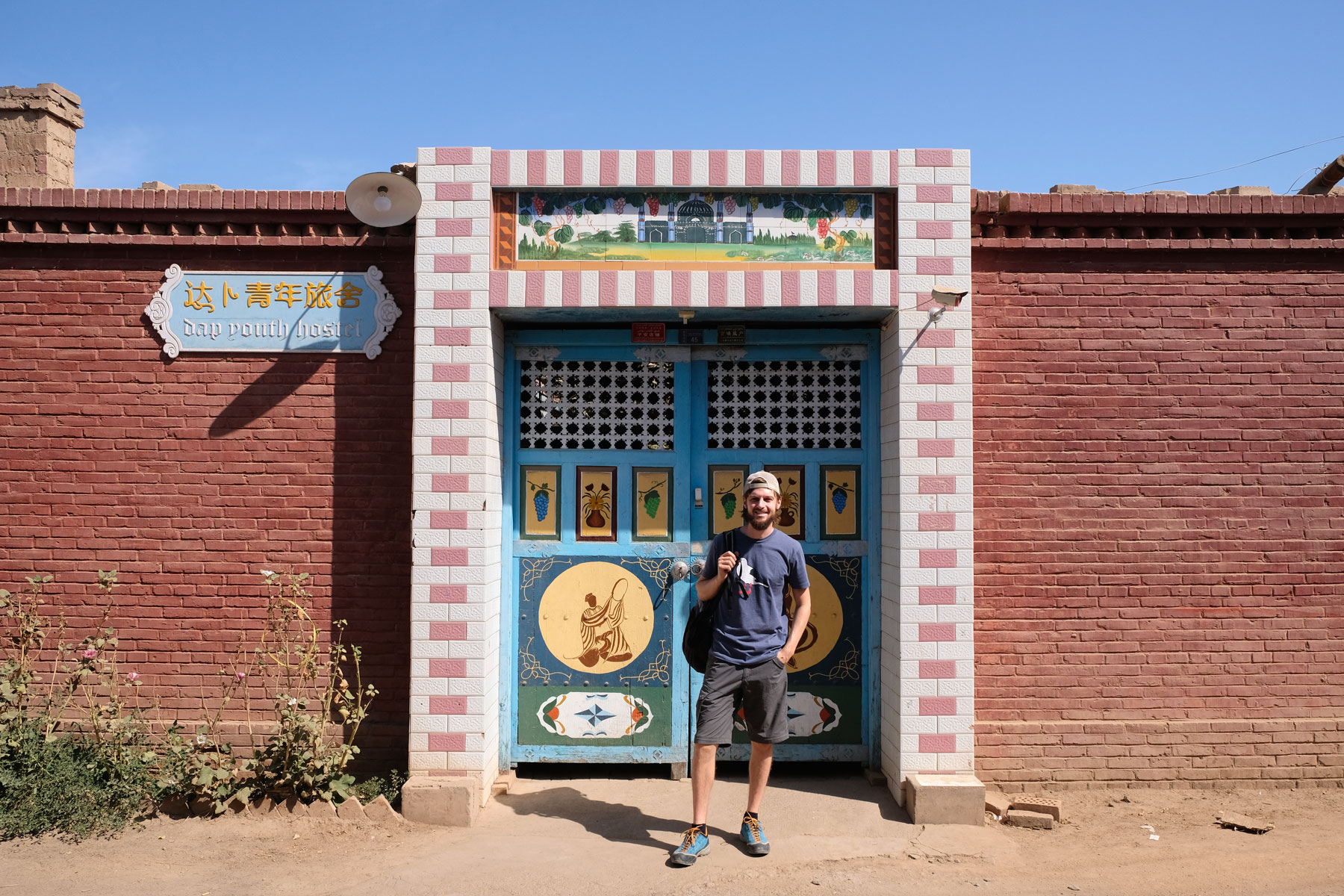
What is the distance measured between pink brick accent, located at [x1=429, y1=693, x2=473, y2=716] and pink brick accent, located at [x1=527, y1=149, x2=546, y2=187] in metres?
3.08

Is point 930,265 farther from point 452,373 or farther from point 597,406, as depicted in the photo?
point 452,373

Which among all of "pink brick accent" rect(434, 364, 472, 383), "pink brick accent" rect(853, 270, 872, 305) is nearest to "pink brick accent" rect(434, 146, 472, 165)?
"pink brick accent" rect(434, 364, 472, 383)

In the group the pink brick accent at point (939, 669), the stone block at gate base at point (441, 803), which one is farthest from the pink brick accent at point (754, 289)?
the stone block at gate base at point (441, 803)

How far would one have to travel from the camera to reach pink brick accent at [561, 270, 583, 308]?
5176mm

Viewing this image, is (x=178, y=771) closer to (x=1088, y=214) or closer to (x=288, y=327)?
(x=288, y=327)

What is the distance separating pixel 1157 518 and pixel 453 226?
184 inches

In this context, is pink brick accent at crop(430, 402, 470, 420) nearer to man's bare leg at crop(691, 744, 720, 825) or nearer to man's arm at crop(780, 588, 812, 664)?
man's arm at crop(780, 588, 812, 664)

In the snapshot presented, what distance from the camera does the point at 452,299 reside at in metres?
5.18

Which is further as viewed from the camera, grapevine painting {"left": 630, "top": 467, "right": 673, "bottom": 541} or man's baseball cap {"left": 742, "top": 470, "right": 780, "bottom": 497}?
grapevine painting {"left": 630, "top": 467, "right": 673, "bottom": 541}

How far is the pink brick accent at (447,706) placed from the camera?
5.04 meters

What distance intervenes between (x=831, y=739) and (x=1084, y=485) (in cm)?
227

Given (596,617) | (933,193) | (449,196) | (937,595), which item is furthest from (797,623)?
(449,196)

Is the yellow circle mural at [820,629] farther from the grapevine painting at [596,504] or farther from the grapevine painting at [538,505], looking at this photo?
the grapevine painting at [538,505]

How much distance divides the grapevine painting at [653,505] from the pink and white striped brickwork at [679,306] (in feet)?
3.15
